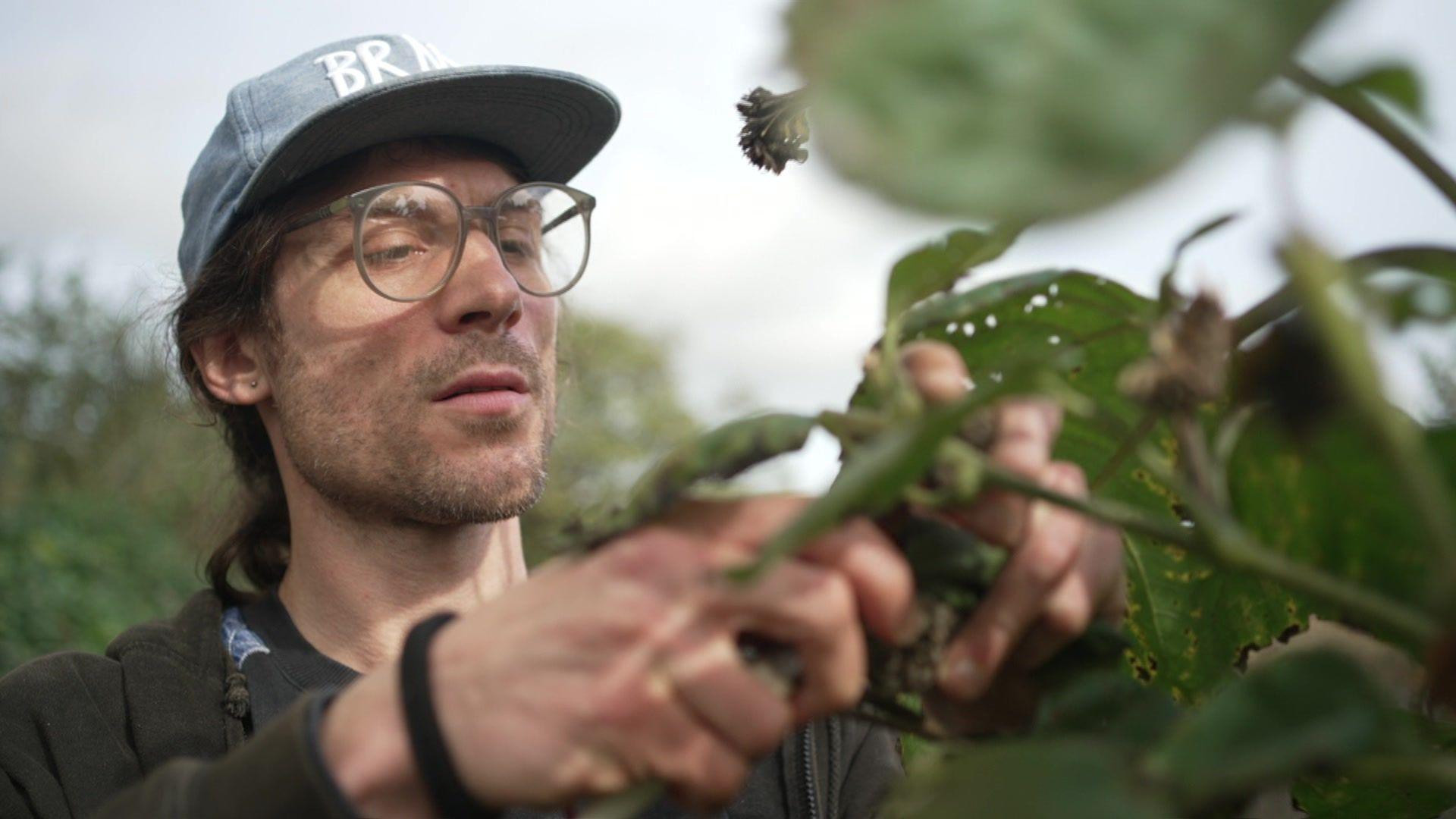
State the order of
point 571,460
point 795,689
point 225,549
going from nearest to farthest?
point 795,689, point 225,549, point 571,460

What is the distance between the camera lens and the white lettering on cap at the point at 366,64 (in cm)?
283

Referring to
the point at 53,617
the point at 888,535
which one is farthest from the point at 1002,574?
the point at 53,617

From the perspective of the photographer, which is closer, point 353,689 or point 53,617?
point 353,689

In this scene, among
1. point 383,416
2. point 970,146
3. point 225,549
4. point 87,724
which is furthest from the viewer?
point 225,549

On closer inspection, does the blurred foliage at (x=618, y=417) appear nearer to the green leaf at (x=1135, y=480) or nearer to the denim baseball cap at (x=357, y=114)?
the denim baseball cap at (x=357, y=114)

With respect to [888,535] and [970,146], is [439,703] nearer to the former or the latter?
[888,535]

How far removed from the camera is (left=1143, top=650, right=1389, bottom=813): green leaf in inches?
23.7

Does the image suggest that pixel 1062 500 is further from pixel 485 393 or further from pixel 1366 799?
pixel 485 393

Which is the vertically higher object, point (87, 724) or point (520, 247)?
point (520, 247)

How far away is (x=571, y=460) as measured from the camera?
1161 inches

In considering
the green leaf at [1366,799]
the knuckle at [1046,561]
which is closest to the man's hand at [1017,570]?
the knuckle at [1046,561]

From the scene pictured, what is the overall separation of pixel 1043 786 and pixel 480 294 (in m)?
2.18

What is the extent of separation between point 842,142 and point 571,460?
95.6 feet

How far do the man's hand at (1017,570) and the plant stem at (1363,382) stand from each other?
28cm
